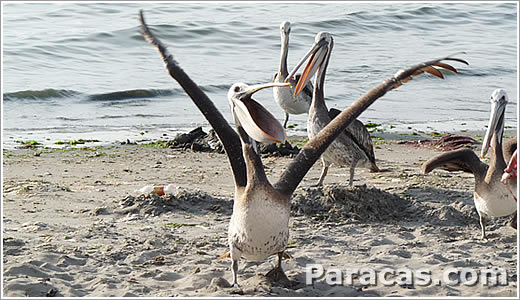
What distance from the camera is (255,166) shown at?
17.6 ft

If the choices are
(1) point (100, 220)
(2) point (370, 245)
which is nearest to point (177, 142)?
(1) point (100, 220)

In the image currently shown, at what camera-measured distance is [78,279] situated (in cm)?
557

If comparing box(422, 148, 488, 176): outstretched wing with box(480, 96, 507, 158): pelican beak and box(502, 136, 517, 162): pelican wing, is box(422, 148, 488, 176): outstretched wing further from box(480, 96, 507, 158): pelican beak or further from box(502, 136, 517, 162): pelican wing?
box(502, 136, 517, 162): pelican wing

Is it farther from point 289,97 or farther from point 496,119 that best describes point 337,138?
point 289,97

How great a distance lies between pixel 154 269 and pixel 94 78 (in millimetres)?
13318

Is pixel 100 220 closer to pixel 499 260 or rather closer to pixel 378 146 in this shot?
pixel 499 260

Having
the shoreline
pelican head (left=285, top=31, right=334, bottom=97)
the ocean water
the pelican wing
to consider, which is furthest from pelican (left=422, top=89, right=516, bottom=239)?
the ocean water

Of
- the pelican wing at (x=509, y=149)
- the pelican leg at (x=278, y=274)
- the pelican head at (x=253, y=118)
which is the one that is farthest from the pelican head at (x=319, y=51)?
the pelican leg at (x=278, y=274)

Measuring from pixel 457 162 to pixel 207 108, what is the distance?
287 centimetres

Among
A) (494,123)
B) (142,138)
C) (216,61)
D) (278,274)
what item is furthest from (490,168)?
(216,61)

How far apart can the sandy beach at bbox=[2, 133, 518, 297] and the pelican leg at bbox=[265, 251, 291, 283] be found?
2.9 inches

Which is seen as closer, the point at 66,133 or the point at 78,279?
the point at 78,279

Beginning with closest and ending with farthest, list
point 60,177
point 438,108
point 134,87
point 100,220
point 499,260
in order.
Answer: point 499,260
point 100,220
point 60,177
point 438,108
point 134,87

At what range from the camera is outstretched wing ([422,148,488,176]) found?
668cm
